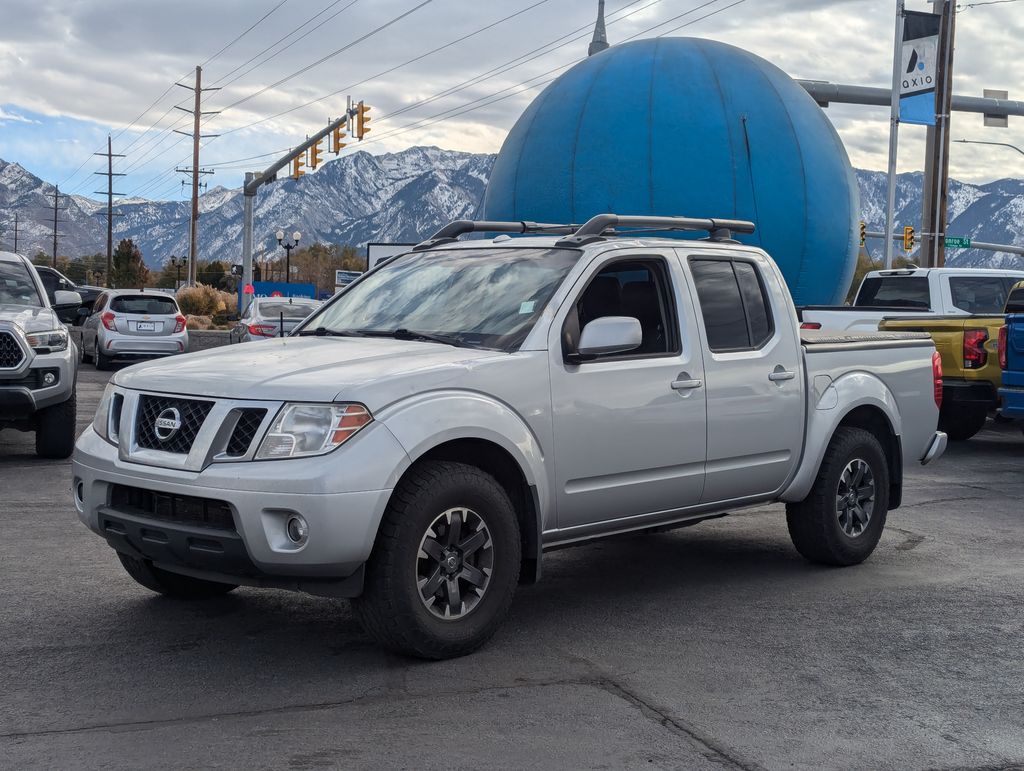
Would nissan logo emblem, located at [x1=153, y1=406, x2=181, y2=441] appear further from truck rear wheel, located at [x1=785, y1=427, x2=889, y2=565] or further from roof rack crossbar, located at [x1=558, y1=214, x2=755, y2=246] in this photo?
truck rear wheel, located at [x1=785, y1=427, x2=889, y2=565]

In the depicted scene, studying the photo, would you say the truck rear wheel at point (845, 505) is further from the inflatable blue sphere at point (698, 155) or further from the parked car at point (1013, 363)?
the inflatable blue sphere at point (698, 155)

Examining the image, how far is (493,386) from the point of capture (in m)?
5.32

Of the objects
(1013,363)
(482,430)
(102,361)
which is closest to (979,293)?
(1013,363)

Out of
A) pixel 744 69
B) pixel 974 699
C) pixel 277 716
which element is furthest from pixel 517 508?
pixel 744 69

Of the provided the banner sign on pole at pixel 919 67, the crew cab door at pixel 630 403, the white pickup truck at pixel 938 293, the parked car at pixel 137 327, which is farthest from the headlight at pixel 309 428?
the banner sign on pole at pixel 919 67

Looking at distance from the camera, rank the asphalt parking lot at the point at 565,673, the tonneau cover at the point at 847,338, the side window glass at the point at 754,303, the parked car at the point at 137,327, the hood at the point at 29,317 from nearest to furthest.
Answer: the asphalt parking lot at the point at 565,673 < the side window glass at the point at 754,303 < the tonneau cover at the point at 847,338 < the hood at the point at 29,317 < the parked car at the point at 137,327

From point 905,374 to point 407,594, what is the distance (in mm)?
4210

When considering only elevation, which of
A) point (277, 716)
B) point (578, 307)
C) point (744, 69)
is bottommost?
point (277, 716)

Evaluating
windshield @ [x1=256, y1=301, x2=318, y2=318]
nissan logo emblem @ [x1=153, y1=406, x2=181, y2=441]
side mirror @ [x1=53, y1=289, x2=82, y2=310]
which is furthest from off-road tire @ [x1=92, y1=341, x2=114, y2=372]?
nissan logo emblem @ [x1=153, y1=406, x2=181, y2=441]

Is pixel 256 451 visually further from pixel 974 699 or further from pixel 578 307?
pixel 974 699

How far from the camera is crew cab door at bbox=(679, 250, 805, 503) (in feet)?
21.1

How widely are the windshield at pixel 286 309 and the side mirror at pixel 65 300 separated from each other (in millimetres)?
9530

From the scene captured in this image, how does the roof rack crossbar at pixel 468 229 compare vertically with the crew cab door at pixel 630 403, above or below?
above

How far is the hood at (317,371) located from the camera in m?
4.87
